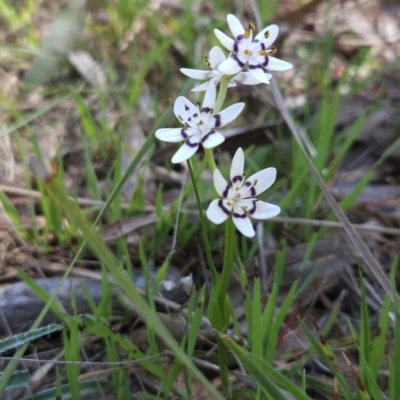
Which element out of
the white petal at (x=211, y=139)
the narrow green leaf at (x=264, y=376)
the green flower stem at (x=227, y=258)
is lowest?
the narrow green leaf at (x=264, y=376)

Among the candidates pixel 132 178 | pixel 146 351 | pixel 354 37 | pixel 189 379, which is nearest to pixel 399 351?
pixel 189 379

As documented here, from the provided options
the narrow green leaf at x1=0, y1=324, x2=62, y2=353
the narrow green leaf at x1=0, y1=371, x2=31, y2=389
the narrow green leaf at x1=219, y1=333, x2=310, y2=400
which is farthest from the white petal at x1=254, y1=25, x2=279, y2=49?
the narrow green leaf at x1=0, y1=371, x2=31, y2=389

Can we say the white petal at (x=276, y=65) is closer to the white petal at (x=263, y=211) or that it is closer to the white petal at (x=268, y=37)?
the white petal at (x=268, y=37)

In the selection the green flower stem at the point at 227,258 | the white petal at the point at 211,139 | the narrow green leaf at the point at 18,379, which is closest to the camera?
the white petal at the point at 211,139

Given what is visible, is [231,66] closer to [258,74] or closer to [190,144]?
[258,74]

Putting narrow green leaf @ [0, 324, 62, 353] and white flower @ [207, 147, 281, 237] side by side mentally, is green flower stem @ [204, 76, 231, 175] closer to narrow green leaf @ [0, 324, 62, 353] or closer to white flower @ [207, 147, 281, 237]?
white flower @ [207, 147, 281, 237]

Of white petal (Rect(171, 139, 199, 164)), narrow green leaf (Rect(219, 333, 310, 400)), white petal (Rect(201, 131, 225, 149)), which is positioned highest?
white petal (Rect(201, 131, 225, 149))

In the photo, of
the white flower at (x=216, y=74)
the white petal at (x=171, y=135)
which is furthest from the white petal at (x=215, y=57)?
the white petal at (x=171, y=135)

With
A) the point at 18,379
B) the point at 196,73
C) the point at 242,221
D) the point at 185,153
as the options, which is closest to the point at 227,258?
the point at 242,221
